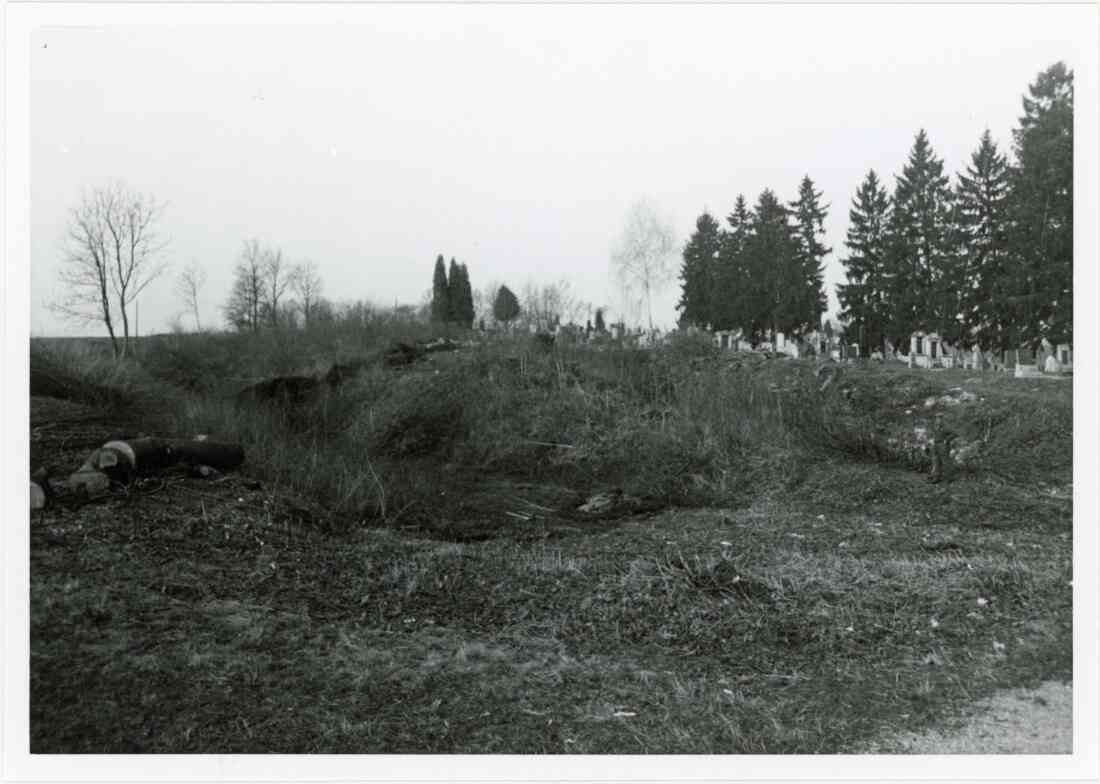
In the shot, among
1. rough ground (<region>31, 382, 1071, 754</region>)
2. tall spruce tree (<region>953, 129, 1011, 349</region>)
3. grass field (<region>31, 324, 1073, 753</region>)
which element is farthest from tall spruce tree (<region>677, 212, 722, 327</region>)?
rough ground (<region>31, 382, 1071, 754</region>)

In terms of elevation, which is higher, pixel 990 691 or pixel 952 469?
pixel 952 469

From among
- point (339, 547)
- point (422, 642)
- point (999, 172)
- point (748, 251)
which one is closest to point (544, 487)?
point (339, 547)

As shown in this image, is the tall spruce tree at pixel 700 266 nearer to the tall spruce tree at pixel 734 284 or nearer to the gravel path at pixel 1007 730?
the tall spruce tree at pixel 734 284

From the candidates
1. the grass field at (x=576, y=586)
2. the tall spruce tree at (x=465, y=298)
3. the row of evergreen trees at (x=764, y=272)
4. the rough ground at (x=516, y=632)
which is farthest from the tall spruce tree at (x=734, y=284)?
the rough ground at (x=516, y=632)

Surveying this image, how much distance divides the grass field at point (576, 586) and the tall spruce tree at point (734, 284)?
19.6 m

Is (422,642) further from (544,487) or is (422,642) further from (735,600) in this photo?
(544,487)

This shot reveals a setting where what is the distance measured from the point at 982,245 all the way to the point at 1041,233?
27.1 ft

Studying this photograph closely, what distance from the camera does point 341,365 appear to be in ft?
59.0

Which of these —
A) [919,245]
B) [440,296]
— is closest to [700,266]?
[919,245]

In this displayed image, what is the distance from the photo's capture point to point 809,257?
3300 cm

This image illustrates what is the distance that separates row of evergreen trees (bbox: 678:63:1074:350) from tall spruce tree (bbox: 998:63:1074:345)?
36 millimetres

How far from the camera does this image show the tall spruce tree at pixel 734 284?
103 ft

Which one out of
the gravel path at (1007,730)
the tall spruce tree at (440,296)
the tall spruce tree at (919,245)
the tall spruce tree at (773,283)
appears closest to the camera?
the gravel path at (1007,730)
